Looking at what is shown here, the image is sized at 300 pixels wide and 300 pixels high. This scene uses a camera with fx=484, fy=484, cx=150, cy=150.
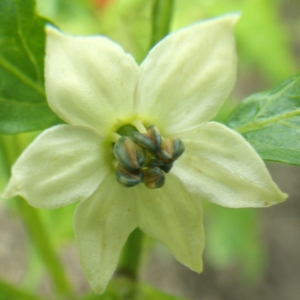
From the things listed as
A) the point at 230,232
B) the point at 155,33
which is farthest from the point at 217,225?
the point at 155,33

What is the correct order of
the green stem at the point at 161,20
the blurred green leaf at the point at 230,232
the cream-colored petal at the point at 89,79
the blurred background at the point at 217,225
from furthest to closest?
the blurred green leaf at the point at 230,232 → the blurred background at the point at 217,225 → the green stem at the point at 161,20 → the cream-colored petal at the point at 89,79

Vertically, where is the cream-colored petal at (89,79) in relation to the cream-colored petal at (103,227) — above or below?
above

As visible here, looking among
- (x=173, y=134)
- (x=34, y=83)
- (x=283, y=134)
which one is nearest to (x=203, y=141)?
(x=173, y=134)

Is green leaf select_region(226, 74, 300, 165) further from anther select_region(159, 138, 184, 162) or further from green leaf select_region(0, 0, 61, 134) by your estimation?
green leaf select_region(0, 0, 61, 134)

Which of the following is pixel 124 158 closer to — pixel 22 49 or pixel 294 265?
pixel 22 49

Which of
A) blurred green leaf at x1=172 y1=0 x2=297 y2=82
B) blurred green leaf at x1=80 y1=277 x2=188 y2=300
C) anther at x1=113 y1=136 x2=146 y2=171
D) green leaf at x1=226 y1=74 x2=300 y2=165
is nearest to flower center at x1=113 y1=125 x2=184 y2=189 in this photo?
anther at x1=113 y1=136 x2=146 y2=171

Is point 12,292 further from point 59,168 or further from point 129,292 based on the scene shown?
point 59,168

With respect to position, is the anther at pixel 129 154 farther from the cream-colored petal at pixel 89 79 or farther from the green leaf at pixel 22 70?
the green leaf at pixel 22 70

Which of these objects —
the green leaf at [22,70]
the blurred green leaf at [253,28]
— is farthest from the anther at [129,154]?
the blurred green leaf at [253,28]
